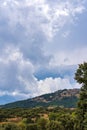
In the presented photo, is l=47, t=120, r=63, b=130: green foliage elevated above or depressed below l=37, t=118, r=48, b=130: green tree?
below

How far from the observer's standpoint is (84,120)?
73.6 m

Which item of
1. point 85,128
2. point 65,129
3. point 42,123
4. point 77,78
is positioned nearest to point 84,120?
point 85,128

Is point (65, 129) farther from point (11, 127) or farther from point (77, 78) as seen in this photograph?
point (77, 78)

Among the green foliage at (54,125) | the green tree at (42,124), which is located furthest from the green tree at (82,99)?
the green tree at (42,124)

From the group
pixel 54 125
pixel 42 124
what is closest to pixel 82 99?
pixel 54 125

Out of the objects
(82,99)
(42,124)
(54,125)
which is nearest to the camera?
(82,99)

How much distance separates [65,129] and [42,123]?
1292cm

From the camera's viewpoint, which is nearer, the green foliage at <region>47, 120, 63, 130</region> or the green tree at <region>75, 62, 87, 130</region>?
the green tree at <region>75, 62, 87, 130</region>

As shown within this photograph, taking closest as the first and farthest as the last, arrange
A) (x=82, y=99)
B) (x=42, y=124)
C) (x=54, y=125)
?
(x=82, y=99)
(x=54, y=125)
(x=42, y=124)

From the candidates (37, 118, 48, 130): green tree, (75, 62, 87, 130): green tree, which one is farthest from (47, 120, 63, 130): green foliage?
(75, 62, 87, 130): green tree

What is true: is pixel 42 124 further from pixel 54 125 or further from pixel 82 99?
pixel 82 99

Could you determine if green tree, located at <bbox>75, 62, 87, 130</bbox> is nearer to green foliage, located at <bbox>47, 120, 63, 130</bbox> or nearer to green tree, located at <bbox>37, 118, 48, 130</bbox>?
green foliage, located at <bbox>47, 120, 63, 130</bbox>

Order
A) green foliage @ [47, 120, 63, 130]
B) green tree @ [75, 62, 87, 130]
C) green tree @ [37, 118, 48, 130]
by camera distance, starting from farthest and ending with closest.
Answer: green tree @ [37, 118, 48, 130], green foliage @ [47, 120, 63, 130], green tree @ [75, 62, 87, 130]

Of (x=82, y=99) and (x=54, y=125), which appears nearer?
(x=82, y=99)
